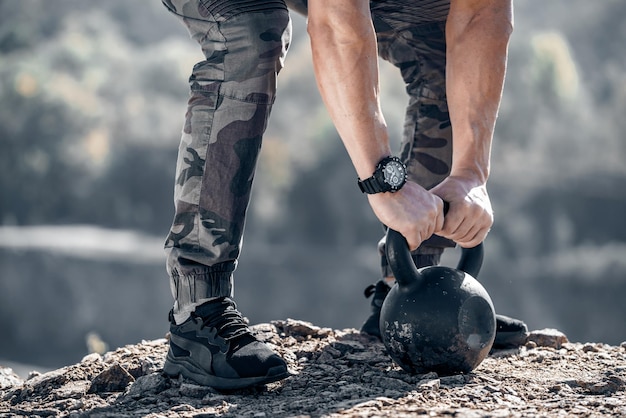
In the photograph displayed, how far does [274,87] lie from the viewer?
2613mm

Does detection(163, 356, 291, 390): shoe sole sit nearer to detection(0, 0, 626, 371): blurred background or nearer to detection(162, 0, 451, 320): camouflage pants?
detection(162, 0, 451, 320): camouflage pants

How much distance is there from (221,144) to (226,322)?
1.88 feet

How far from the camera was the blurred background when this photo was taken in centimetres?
1491

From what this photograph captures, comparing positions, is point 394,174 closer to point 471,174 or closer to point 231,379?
point 471,174

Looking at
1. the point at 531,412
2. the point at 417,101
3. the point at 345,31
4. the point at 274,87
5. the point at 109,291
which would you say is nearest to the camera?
the point at 531,412

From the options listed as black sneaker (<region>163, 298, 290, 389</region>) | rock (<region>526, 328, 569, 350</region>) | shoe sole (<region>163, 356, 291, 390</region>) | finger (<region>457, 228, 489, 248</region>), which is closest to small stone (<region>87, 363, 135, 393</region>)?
black sneaker (<region>163, 298, 290, 389</region>)

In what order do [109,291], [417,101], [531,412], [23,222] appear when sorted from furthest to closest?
[23,222]
[109,291]
[417,101]
[531,412]

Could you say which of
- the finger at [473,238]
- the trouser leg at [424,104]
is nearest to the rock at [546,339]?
the trouser leg at [424,104]

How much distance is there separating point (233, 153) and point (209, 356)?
0.65 m

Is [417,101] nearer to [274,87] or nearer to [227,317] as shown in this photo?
[274,87]

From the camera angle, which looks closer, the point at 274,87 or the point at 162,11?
the point at 274,87

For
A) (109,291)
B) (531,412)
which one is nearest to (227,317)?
(531,412)

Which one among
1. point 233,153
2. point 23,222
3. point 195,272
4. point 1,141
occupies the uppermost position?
point 1,141

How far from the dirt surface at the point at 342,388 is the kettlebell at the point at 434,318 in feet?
0.27
